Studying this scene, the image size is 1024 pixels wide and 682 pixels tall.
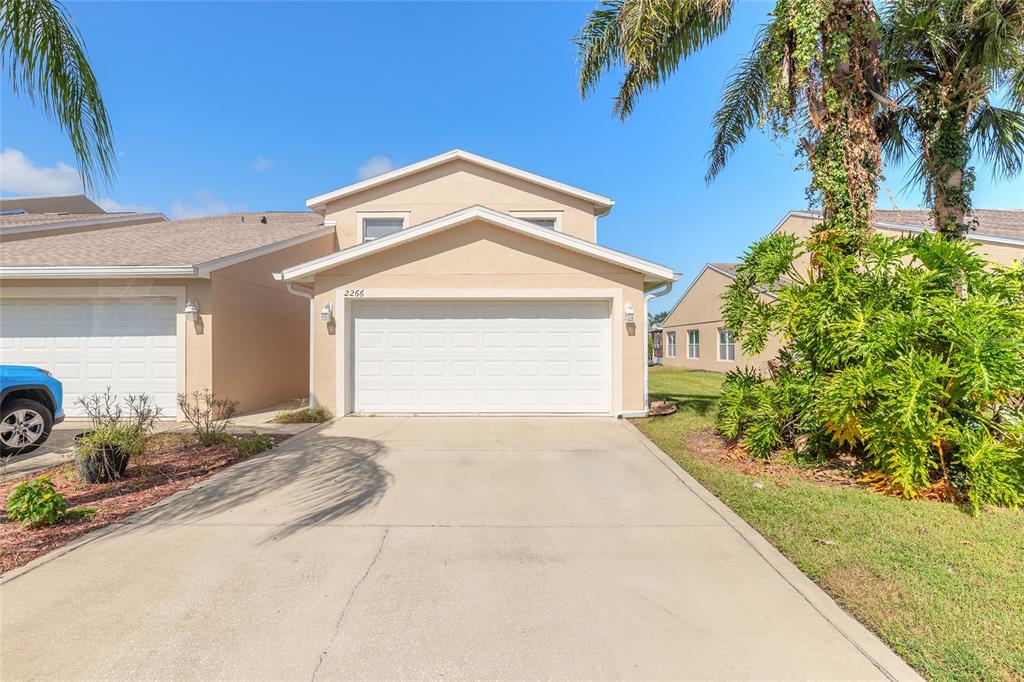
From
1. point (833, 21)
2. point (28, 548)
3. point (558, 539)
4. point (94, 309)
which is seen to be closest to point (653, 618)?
point (558, 539)

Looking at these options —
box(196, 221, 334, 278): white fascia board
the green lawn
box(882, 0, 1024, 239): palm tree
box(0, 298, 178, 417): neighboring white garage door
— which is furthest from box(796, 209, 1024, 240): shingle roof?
box(0, 298, 178, 417): neighboring white garage door

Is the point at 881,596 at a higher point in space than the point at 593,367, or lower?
lower

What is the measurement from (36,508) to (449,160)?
11.3 m

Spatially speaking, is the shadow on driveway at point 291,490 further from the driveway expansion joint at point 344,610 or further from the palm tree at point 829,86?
the palm tree at point 829,86

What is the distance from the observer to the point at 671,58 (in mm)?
8273

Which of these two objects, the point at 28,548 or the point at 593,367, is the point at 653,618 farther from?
the point at 593,367

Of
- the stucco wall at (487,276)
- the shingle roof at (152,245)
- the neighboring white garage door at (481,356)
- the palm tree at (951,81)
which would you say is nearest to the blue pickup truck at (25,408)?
the shingle roof at (152,245)

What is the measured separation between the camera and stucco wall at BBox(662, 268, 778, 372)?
67.7 feet

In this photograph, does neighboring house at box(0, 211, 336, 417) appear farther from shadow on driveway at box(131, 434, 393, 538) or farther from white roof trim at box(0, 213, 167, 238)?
white roof trim at box(0, 213, 167, 238)

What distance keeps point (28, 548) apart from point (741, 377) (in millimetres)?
8138

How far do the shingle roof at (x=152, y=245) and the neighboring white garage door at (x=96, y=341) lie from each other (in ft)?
2.69

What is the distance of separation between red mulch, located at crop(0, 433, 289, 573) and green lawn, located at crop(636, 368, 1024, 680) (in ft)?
19.5

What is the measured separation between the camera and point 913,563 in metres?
3.35

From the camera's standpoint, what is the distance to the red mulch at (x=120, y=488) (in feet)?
12.2
